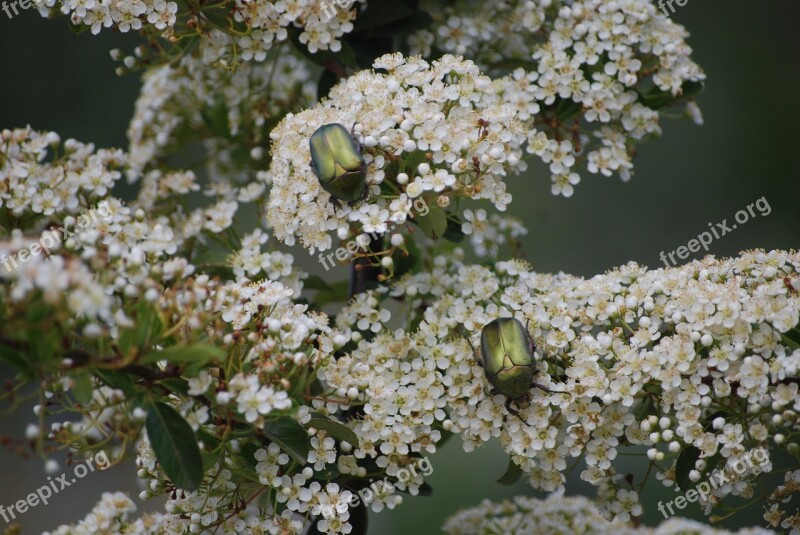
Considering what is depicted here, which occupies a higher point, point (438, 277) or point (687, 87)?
point (687, 87)

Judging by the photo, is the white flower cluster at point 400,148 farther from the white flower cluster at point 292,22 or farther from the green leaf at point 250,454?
the green leaf at point 250,454

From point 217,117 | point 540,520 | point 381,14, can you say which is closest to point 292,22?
point 381,14

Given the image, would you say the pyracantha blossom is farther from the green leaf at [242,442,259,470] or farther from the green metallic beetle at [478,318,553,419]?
the green leaf at [242,442,259,470]

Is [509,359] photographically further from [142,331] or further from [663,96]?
[663,96]

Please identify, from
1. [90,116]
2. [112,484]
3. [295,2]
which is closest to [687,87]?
[295,2]

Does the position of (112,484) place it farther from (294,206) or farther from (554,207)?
(294,206)

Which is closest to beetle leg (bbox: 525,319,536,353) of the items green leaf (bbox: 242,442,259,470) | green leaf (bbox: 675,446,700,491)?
green leaf (bbox: 675,446,700,491)
